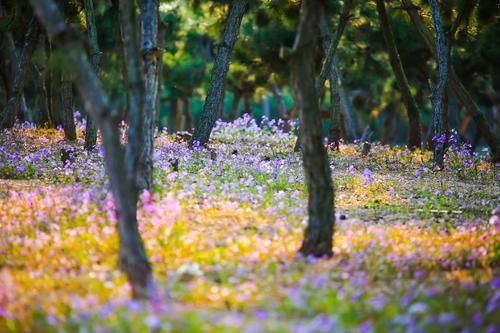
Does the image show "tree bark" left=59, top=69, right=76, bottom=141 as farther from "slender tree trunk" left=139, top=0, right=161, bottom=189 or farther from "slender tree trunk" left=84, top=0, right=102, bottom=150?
"slender tree trunk" left=139, top=0, right=161, bottom=189

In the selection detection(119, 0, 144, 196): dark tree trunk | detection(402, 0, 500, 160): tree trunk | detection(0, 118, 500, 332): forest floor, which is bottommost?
detection(0, 118, 500, 332): forest floor

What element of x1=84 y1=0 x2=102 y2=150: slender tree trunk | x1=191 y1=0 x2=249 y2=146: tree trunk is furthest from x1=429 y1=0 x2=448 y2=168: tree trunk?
x1=84 y1=0 x2=102 y2=150: slender tree trunk

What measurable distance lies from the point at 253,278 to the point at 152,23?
4.03 metres

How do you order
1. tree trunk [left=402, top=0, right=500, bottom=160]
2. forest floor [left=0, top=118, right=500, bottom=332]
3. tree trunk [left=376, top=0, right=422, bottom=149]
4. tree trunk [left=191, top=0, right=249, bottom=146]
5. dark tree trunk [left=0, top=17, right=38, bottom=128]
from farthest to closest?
tree trunk [left=376, top=0, right=422, bottom=149], tree trunk [left=402, top=0, right=500, bottom=160], tree trunk [left=191, top=0, right=249, bottom=146], dark tree trunk [left=0, top=17, right=38, bottom=128], forest floor [left=0, top=118, right=500, bottom=332]

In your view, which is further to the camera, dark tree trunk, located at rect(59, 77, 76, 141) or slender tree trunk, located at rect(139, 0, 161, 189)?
dark tree trunk, located at rect(59, 77, 76, 141)

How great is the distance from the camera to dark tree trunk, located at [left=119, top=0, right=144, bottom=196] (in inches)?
244

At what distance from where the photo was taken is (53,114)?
20.8 meters

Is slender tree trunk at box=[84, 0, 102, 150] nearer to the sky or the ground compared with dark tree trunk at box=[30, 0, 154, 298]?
nearer to the sky

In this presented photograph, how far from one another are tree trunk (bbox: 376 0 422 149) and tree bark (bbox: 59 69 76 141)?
864cm

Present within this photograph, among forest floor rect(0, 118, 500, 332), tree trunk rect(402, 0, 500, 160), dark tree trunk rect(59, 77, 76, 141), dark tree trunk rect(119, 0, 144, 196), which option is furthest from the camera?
tree trunk rect(402, 0, 500, 160)

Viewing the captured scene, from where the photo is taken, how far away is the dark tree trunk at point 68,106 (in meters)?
15.9

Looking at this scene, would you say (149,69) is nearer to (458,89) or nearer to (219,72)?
(219,72)

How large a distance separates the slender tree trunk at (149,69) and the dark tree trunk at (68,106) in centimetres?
767

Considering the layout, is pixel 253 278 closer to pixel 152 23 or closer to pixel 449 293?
pixel 449 293
